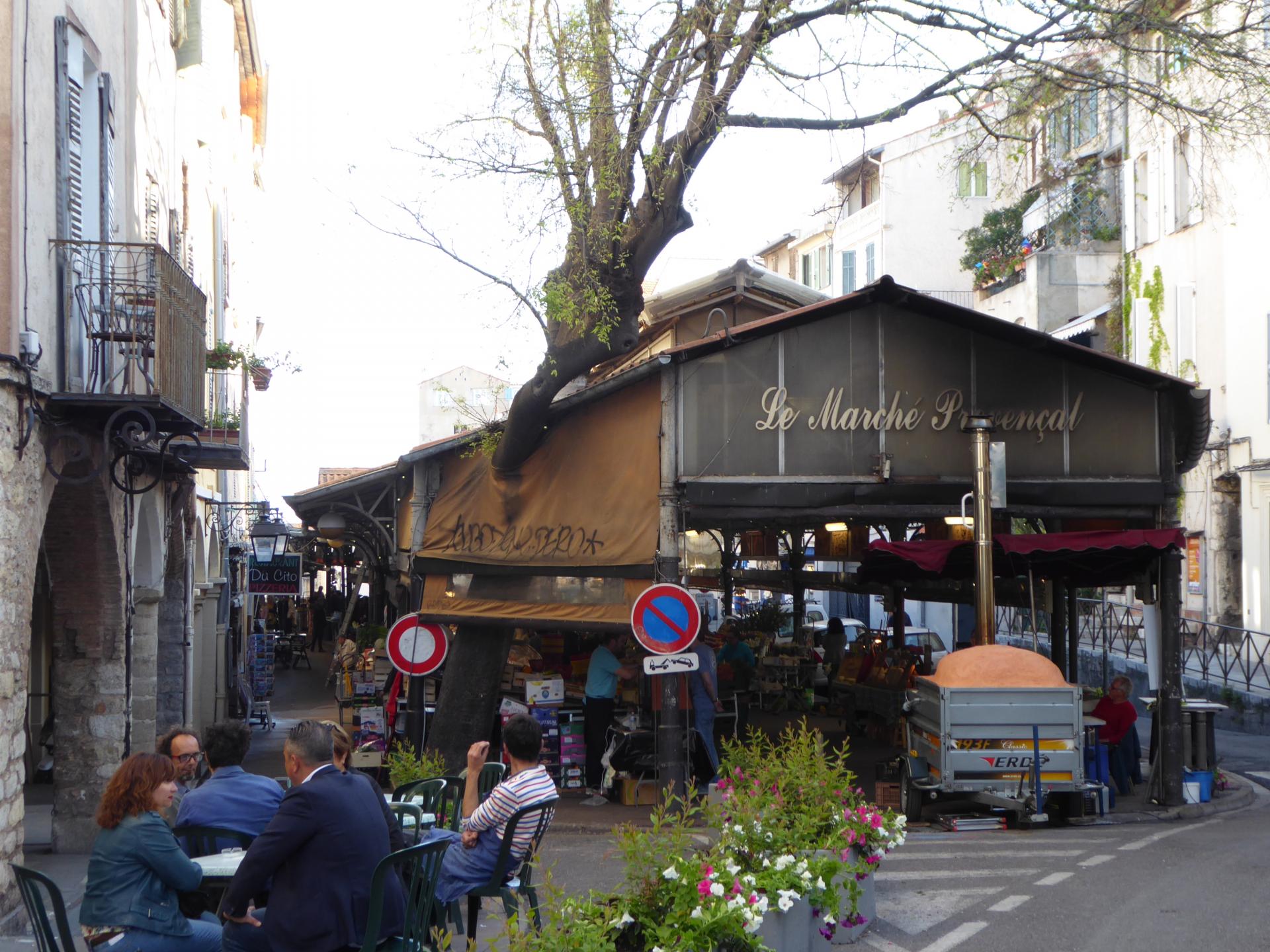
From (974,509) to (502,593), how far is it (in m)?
5.15

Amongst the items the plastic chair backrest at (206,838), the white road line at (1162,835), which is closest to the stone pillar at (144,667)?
the plastic chair backrest at (206,838)

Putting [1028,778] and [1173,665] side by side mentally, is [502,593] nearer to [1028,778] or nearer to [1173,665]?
[1028,778]

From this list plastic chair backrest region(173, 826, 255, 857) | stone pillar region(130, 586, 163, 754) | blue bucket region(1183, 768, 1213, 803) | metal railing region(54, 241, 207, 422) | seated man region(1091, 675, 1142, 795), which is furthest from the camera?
seated man region(1091, 675, 1142, 795)

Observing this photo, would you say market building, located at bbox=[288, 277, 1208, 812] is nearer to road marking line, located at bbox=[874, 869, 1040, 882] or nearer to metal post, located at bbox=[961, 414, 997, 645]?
metal post, located at bbox=[961, 414, 997, 645]

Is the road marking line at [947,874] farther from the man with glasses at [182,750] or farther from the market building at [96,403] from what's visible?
the market building at [96,403]

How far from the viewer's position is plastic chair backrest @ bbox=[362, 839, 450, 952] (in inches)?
216

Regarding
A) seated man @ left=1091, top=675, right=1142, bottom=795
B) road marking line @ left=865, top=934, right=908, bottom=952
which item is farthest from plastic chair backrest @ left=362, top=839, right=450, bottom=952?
seated man @ left=1091, top=675, right=1142, bottom=795

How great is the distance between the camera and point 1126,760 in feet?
49.8

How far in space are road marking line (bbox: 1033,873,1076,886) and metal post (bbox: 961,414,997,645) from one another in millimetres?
3274

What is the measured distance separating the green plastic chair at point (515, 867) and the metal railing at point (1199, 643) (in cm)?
1533

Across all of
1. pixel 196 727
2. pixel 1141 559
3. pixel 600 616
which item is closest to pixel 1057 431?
pixel 1141 559

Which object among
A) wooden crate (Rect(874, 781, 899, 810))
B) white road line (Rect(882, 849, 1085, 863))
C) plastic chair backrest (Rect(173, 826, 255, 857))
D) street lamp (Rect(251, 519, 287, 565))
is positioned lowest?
white road line (Rect(882, 849, 1085, 863))

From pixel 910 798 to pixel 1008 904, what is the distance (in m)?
3.90

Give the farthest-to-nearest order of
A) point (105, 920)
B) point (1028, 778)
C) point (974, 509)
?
point (974, 509) → point (1028, 778) → point (105, 920)
